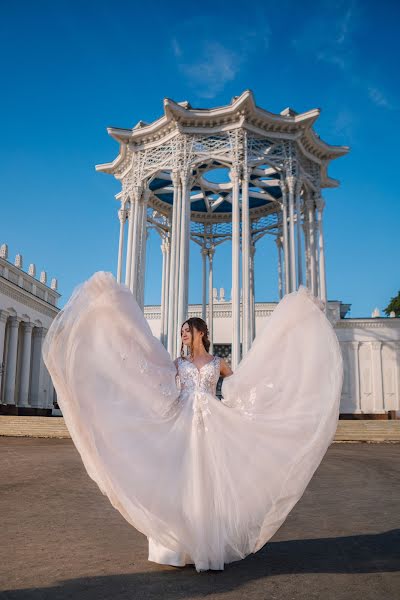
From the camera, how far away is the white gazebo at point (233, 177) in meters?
22.4

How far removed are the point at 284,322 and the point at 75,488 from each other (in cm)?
473

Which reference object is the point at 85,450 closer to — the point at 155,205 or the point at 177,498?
the point at 177,498

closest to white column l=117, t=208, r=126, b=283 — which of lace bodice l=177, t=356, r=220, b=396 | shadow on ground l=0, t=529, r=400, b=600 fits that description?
lace bodice l=177, t=356, r=220, b=396

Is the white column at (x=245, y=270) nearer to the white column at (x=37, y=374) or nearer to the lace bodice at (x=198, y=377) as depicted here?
the lace bodice at (x=198, y=377)

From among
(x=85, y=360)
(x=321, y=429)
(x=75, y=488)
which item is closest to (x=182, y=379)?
(x=85, y=360)

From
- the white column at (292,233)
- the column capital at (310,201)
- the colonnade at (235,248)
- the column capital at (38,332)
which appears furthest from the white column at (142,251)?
the column capital at (38,332)

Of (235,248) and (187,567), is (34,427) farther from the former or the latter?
(187,567)

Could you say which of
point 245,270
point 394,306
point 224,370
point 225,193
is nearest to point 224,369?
point 224,370

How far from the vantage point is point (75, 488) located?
7.90 m

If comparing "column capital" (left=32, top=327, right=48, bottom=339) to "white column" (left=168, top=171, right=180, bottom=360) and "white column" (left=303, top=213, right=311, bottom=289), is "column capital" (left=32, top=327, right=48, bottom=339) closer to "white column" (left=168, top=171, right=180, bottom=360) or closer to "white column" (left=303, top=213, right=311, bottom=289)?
"white column" (left=168, top=171, right=180, bottom=360)

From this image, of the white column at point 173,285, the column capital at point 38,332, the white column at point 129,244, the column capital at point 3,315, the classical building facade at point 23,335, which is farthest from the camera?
the column capital at point 38,332

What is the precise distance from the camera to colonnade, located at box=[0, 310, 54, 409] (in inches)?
1320

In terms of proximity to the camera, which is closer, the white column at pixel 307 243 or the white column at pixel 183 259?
Result: the white column at pixel 183 259

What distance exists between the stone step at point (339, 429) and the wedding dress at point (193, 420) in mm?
14986
